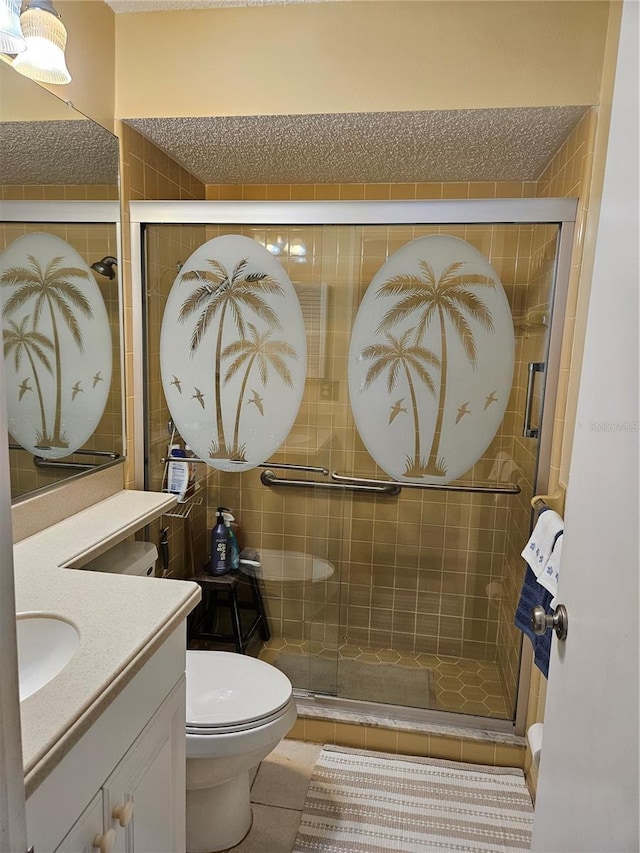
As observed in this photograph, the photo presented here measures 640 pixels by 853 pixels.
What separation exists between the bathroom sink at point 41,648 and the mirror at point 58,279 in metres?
0.45

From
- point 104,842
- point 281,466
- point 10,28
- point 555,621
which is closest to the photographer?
point 104,842

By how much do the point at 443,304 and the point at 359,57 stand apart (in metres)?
0.80

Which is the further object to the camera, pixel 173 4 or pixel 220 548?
pixel 220 548

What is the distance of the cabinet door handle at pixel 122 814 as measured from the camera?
3.04 ft

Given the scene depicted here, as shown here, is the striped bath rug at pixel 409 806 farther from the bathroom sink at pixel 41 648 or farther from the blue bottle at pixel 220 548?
the bathroom sink at pixel 41 648

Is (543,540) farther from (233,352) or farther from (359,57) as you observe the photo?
(359,57)

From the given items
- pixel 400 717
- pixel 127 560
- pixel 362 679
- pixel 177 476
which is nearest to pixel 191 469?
pixel 177 476

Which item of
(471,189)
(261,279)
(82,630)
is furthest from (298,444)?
(471,189)

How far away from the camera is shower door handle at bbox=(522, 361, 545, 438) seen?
1.86 meters

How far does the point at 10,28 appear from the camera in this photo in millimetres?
1212

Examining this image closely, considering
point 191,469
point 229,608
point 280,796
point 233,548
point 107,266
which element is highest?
point 107,266

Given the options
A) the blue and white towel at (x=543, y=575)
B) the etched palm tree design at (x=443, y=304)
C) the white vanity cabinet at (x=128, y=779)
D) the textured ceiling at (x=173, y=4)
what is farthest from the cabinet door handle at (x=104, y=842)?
the textured ceiling at (x=173, y=4)

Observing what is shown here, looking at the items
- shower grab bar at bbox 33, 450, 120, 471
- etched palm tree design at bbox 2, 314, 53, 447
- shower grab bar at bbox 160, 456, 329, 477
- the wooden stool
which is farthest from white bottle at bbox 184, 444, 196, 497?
etched palm tree design at bbox 2, 314, 53, 447

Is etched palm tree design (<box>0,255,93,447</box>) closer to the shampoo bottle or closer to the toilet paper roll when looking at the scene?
the shampoo bottle
